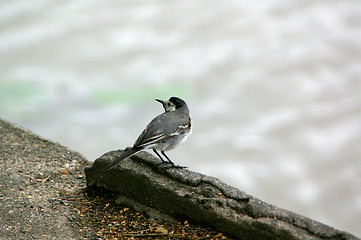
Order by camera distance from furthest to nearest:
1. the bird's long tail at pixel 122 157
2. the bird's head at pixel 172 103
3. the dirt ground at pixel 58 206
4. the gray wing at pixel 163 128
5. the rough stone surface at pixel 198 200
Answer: the bird's head at pixel 172 103 < the gray wing at pixel 163 128 < the bird's long tail at pixel 122 157 < the dirt ground at pixel 58 206 < the rough stone surface at pixel 198 200

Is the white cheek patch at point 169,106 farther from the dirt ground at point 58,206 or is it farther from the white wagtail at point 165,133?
the dirt ground at point 58,206

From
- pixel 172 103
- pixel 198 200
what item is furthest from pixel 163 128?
pixel 198 200

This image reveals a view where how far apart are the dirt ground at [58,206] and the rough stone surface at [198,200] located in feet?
0.42

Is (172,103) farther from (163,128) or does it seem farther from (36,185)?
(36,185)

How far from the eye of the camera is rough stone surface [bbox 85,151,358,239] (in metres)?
4.25

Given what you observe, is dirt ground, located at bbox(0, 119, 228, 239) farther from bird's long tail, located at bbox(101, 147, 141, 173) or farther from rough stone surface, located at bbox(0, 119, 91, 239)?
bird's long tail, located at bbox(101, 147, 141, 173)

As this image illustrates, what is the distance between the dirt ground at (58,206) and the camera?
4.78 meters

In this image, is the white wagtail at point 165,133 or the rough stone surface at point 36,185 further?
the white wagtail at point 165,133

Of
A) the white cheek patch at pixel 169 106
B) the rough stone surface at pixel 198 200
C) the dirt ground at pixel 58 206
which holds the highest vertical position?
the white cheek patch at pixel 169 106

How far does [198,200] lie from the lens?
4.71m

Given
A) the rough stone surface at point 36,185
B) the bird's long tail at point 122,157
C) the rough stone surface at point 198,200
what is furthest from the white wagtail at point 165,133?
the rough stone surface at point 36,185

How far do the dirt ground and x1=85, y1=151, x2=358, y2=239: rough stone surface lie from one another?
0.13 metres

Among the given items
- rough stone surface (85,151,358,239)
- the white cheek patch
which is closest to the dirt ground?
rough stone surface (85,151,358,239)

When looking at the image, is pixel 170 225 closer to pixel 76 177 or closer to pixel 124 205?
pixel 124 205
